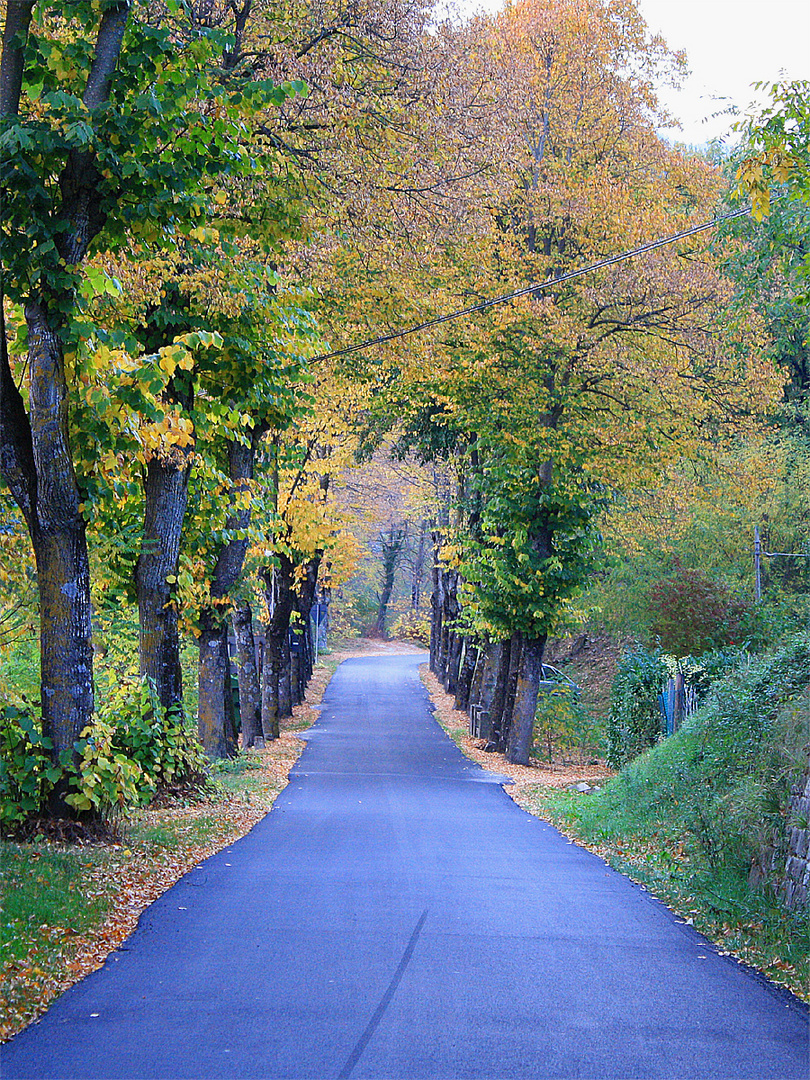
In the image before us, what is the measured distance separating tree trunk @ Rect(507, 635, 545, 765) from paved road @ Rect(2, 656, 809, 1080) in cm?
1398

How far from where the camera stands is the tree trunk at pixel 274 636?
94.6 ft

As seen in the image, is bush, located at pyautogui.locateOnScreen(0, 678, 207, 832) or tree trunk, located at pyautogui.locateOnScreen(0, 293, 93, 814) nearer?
tree trunk, located at pyautogui.locateOnScreen(0, 293, 93, 814)

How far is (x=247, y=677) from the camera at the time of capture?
24.2 metres

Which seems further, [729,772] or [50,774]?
[729,772]

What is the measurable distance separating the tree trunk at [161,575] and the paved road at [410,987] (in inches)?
120

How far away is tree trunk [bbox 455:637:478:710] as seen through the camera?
37438 millimetres

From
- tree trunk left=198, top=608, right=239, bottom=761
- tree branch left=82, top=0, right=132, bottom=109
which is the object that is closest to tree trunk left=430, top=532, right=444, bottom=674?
tree trunk left=198, top=608, right=239, bottom=761

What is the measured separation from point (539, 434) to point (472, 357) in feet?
7.04

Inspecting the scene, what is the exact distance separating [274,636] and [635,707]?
11526 millimetres

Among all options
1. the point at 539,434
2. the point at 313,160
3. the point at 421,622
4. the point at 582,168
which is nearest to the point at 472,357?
the point at 539,434

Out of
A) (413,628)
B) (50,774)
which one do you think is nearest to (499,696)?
(50,774)

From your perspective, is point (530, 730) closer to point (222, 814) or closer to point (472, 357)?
point (472, 357)

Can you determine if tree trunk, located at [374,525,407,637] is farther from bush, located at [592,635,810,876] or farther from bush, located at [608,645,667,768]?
bush, located at [592,635,810,876]

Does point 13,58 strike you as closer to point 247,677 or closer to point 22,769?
point 22,769
